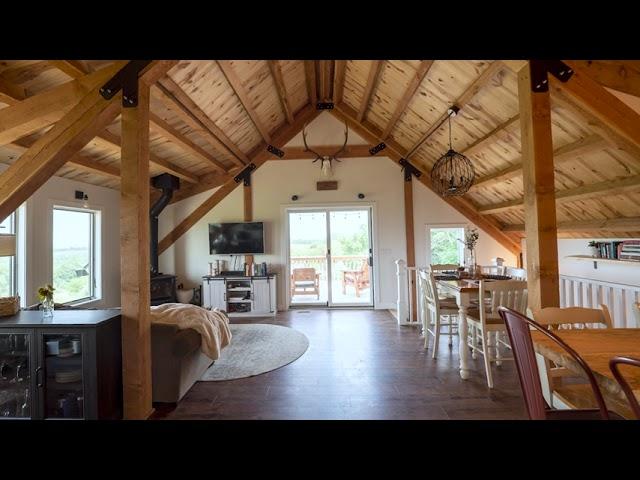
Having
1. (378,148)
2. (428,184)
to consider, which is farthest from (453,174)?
(378,148)

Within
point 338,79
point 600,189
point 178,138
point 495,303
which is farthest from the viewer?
point 338,79

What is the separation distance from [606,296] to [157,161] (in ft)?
19.7

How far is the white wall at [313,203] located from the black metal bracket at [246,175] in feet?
0.43

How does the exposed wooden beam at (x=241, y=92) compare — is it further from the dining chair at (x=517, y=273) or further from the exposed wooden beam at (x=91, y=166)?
the dining chair at (x=517, y=273)

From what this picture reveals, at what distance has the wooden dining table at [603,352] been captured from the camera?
112cm

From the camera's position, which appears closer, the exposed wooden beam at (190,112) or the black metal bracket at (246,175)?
the exposed wooden beam at (190,112)

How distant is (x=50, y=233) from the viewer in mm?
4141

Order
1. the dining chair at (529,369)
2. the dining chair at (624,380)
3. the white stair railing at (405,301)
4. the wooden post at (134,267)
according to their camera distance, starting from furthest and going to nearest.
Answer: the white stair railing at (405,301) → the wooden post at (134,267) → the dining chair at (529,369) → the dining chair at (624,380)

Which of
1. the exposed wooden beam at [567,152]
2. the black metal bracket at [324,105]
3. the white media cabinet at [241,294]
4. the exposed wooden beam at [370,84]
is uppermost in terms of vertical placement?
the black metal bracket at [324,105]

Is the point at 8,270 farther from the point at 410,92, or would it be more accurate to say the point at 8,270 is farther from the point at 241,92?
the point at 410,92

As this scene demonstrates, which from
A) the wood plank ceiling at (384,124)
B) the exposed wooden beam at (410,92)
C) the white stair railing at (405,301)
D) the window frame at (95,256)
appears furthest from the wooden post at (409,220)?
the window frame at (95,256)

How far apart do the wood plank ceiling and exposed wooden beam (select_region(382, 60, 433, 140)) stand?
0.7 inches
